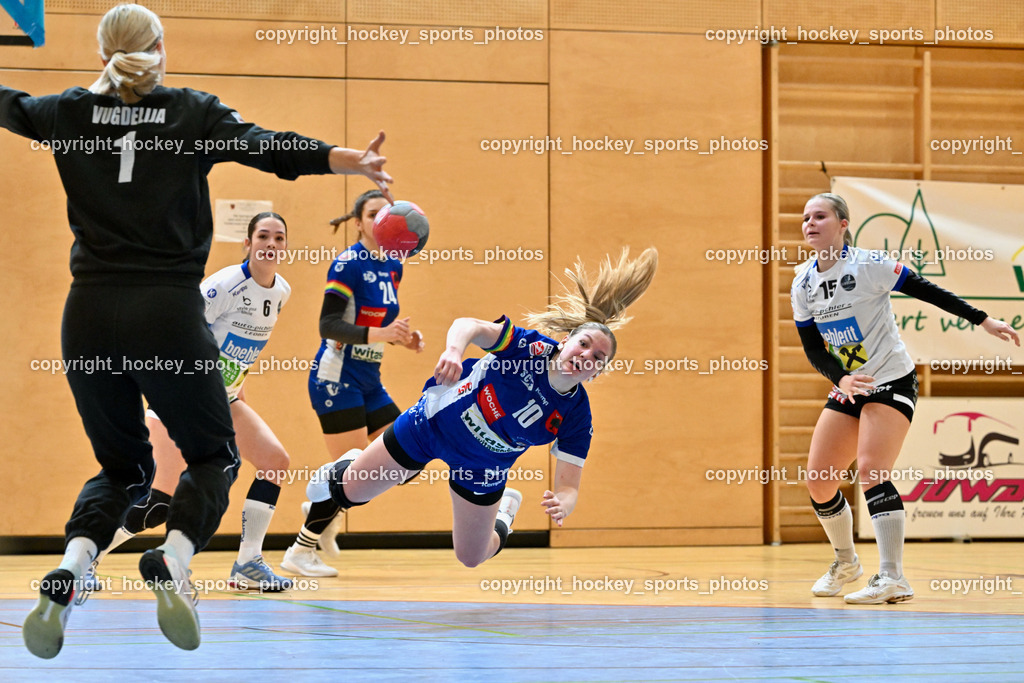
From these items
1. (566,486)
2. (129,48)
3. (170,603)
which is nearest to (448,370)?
(566,486)

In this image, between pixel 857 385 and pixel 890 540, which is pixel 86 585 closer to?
pixel 857 385

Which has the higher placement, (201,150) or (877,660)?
(201,150)

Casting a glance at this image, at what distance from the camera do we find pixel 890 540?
4.80 meters

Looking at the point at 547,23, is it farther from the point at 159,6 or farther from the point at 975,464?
the point at 975,464

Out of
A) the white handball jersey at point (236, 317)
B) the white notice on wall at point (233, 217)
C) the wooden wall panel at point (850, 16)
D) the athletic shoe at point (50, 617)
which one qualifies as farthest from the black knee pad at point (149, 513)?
the wooden wall panel at point (850, 16)

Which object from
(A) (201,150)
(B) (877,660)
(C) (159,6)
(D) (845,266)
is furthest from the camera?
(C) (159,6)

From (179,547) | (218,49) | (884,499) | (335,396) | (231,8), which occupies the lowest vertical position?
(884,499)

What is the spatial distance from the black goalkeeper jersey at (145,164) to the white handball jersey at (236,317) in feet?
7.47

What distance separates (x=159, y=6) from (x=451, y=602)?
4999mm

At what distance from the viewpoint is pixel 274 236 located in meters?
5.19

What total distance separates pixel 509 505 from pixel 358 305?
5.64 ft

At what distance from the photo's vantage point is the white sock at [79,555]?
8.88 feet

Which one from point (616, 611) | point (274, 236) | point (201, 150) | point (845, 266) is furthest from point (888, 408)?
point (201, 150)

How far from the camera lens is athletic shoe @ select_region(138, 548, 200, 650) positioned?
2.54 metres
